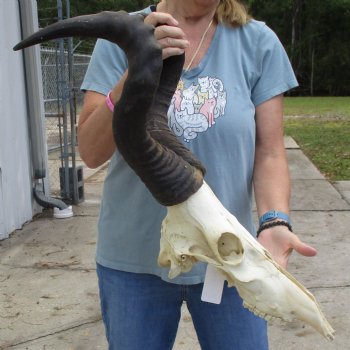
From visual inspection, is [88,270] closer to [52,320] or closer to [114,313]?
[52,320]

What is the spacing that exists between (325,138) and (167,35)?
41.1ft

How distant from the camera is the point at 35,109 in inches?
246

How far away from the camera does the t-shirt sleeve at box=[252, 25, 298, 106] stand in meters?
1.90

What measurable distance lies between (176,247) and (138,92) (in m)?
0.45

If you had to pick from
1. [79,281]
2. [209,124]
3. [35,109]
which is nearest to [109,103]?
[209,124]

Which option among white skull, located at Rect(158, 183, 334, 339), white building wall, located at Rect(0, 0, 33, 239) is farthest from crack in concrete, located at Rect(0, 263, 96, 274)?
white skull, located at Rect(158, 183, 334, 339)

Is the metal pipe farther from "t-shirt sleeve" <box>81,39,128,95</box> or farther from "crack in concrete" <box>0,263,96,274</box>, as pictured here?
"t-shirt sleeve" <box>81,39,128,95</box>

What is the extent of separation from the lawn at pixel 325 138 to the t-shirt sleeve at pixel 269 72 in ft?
23.7

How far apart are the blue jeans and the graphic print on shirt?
1.61ft

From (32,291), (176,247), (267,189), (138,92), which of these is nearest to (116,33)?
(138,92)

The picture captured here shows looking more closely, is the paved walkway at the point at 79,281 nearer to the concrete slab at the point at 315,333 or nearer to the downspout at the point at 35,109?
the concrete slab at the point at 315,333

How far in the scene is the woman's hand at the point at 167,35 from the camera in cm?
147

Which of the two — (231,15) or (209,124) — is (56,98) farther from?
(209,124)

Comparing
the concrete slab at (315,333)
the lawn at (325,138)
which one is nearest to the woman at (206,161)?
the concrete slab at (315,333)
